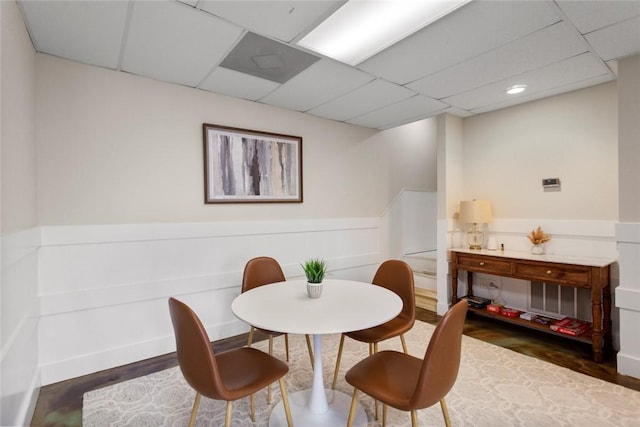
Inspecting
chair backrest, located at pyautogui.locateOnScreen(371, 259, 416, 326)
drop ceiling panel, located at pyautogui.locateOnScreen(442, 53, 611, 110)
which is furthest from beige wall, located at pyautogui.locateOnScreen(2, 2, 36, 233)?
drop ceiling panel, located at pyautogui.locateOnScreen(442, 53, 611, 110)

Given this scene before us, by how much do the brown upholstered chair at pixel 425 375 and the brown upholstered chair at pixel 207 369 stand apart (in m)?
0.44

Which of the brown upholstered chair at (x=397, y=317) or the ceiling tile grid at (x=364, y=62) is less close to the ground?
the ceiling tile grid at (x=364, y=62)

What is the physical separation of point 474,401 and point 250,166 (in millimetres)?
2661

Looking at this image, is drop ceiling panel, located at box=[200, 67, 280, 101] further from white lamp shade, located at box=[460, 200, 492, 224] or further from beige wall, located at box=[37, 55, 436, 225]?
white lamp shade, located at box=[460, 200, 492, 224]

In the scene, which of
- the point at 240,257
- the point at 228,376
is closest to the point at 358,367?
the point at 228,376

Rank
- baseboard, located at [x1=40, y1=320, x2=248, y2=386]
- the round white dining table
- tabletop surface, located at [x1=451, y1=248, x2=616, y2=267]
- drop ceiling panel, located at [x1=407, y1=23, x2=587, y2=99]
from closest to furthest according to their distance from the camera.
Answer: the round white dining table → drop ceiling panel, located at [x1=407, y1=23, x2=587, y2=99] → baseboard, located at [x1=40, y1=320, x2=248, y2=386] → tabletop surface, located at [x1=451, y1=248, x2=616, y2=267]

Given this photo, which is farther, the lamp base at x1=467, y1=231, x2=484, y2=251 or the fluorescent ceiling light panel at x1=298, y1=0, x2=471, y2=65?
the lamp base at x1=467, y1=231, x2=484, y2=251

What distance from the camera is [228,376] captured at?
1.55 meters

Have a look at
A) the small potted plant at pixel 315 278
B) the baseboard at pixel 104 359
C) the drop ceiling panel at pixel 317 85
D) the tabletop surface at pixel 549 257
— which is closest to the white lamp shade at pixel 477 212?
the tabletop surface at pixel 549 257

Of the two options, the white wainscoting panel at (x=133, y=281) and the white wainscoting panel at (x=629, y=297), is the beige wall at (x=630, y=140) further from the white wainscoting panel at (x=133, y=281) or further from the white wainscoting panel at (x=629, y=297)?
the white wainscoting panel at (x=133, y=281)

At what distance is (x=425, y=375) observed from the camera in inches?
50.1

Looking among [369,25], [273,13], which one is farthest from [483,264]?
[273,13]

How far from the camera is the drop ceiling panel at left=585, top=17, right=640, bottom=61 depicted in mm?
1912

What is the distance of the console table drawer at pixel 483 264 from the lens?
10.3 ft
